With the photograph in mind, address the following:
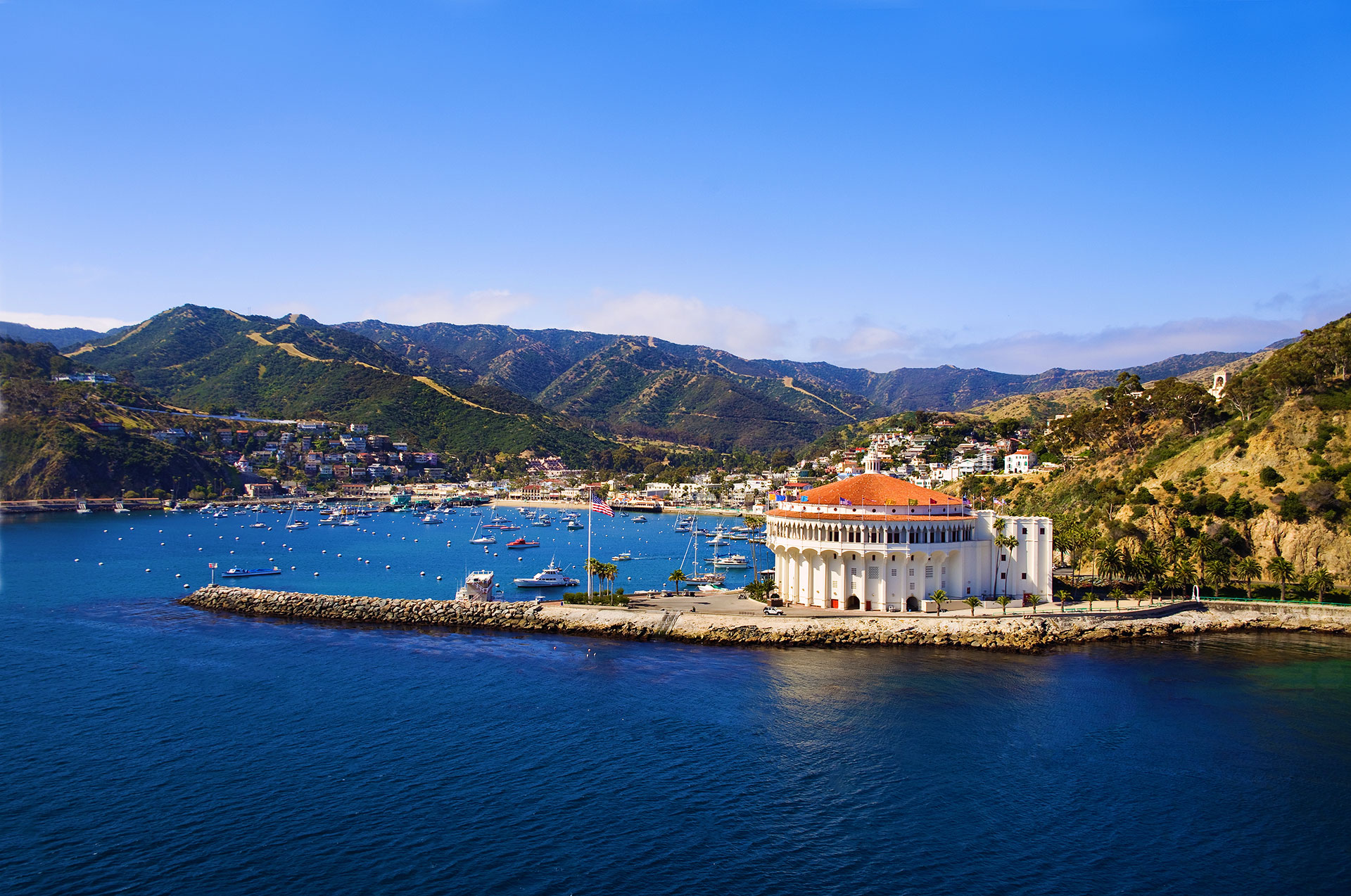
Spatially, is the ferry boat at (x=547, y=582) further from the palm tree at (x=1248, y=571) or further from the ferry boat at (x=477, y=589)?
the palm tree at (x=1248, y=571)

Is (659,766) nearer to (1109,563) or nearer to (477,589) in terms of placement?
(477,589)

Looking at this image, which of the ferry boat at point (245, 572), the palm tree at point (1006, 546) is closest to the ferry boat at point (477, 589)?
the ferry boat at point (245, 572)

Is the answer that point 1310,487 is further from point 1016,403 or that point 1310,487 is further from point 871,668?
point 1016,403

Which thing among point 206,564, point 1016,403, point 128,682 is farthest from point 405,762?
point 1016,403

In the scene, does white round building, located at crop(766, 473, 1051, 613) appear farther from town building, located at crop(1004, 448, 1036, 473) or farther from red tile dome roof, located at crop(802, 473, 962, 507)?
town building, located at crop(1004, 448, 1036, 473)

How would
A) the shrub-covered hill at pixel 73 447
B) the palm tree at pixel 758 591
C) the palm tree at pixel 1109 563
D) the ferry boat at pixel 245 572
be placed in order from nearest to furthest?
the palm tree at pixel 758 591 → the palm tree at pixel 1109 563 → the ferry boat at pixel 245 572 → the shrub-covered hill at pixel 73 447

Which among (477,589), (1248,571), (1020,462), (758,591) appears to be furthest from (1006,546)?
(1020,462)

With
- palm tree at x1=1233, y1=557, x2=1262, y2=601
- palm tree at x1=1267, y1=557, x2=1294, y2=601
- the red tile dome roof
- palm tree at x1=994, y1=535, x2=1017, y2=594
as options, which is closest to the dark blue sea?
palm tree at x1=1267, y1=557, x2=1294, y2=601
